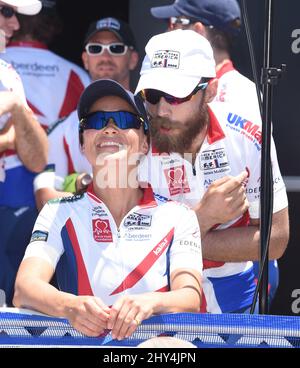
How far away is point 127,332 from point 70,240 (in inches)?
21.6

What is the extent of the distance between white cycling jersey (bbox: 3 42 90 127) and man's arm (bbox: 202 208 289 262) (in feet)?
5.39

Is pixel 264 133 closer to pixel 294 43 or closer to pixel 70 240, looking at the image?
pixel 70 240

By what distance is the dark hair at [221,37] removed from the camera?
15.1 ft

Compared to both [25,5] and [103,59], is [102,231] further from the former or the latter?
→ [103,59]

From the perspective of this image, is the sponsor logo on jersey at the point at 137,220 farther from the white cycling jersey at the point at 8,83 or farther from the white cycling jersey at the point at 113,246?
the white cycling jersey at the point at 8,83

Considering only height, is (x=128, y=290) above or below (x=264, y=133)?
below

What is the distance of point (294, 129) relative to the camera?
498cm

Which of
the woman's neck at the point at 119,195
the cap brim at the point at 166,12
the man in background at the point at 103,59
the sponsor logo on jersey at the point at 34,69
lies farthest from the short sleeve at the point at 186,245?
the sponsor logo on jersey at the point at 34,69

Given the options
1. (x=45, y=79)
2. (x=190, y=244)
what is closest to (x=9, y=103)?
(x=45, y=79)

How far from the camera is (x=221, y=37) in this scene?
4645 mm

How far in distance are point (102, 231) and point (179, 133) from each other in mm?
705

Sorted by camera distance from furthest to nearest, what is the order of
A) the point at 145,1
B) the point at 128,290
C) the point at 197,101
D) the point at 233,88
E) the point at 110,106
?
the point at 145,1, the point at 233,88, the point at 197,101, the point at 110,106, the point at 128,290

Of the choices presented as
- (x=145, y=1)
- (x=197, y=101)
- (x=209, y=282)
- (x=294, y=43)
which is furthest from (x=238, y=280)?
(x=145, y=1)

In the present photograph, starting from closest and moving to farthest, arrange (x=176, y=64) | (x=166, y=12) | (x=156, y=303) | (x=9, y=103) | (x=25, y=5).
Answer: (x=156, y=303), (x=176, y=64), (x=9, y=103), (x=25, y=5), (x=166, y=12)
